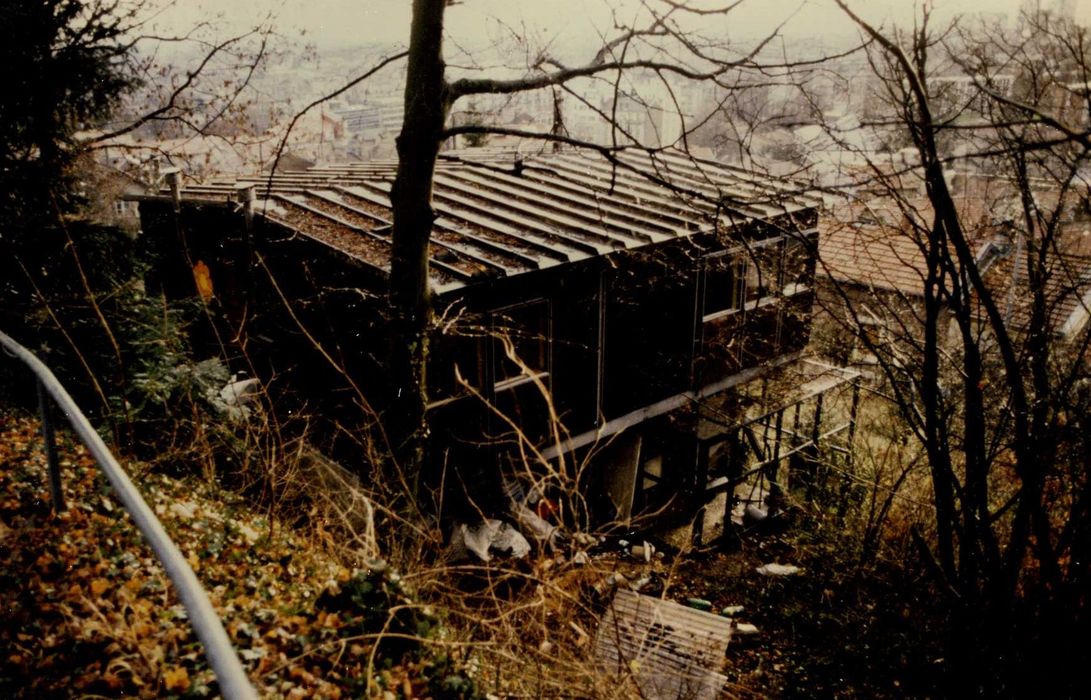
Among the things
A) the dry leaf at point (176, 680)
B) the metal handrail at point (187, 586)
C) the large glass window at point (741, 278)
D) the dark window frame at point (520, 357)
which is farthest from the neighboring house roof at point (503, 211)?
the metal handrail at point (187, 586)

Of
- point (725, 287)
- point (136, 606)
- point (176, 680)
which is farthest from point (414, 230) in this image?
point (725, 287)

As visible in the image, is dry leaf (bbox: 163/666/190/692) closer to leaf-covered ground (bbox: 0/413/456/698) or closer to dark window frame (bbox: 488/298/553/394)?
leaf-covered ground (bbox: 0/413/456/698)

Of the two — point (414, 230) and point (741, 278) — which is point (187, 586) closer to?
point (414, 230)

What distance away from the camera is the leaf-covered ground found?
13.1 ft

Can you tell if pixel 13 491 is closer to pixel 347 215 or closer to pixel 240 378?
pixel 347 215

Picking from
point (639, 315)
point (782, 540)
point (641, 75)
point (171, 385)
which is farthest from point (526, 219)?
point (782, 540)

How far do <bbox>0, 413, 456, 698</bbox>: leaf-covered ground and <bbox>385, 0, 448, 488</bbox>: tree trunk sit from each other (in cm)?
213

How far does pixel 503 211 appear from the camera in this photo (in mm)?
12227

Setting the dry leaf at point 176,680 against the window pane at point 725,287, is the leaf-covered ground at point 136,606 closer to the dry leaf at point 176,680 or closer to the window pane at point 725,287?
the dry leaf at point 176,680

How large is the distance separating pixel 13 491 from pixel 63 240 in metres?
5.97

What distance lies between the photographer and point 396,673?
5.50m

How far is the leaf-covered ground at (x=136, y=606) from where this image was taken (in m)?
3.98

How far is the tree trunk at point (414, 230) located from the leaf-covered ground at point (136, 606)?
2.13 meters

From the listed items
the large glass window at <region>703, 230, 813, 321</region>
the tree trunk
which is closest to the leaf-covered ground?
the tree trunk
